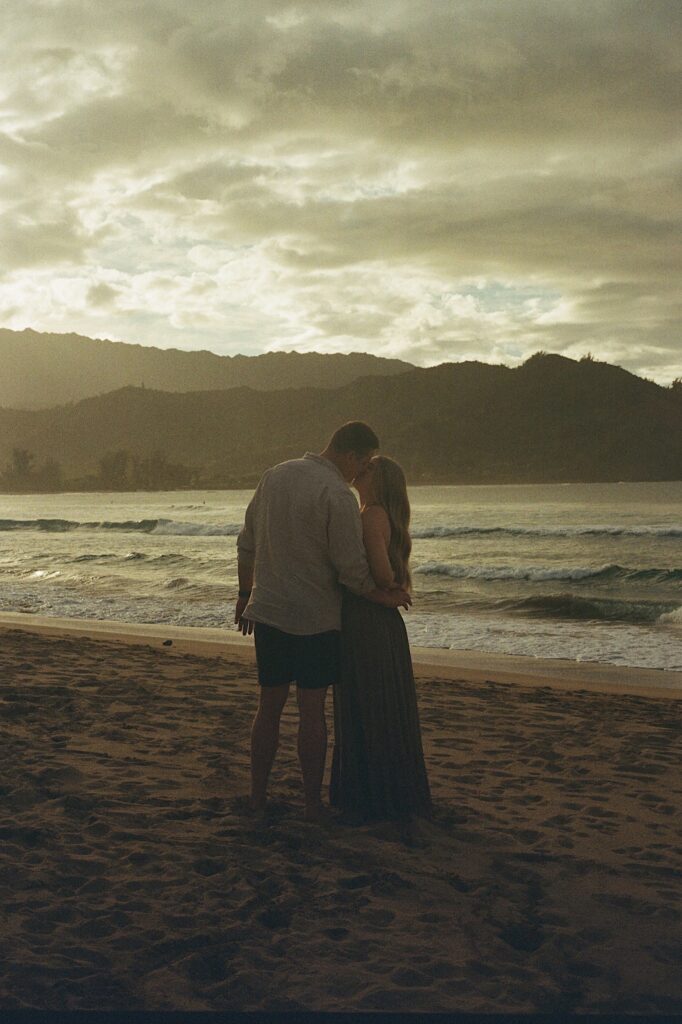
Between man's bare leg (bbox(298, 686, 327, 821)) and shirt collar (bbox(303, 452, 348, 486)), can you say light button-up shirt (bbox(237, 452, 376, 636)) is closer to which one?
shirt collar (bbox(303, 452, 348, 486))

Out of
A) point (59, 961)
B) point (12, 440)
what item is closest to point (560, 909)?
point (59, 961)

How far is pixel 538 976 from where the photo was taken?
111 inches

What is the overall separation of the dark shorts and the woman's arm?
12.3 inches

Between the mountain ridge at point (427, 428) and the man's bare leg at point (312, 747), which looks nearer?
the man's bare leg at point (312, 747)

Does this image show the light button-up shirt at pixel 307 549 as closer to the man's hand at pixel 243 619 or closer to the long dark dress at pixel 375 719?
the man's hand at pixel 243 619

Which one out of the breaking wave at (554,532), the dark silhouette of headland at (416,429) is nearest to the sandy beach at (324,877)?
the breaking wave at (554,532)

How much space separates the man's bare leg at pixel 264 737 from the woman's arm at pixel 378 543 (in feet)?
2.08

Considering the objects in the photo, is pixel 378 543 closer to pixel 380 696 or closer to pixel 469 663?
pixel 380 696

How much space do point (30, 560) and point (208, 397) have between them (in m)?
107

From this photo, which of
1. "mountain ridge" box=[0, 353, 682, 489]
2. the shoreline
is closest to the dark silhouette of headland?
"mountain ridge" box=[0, 353, 682, 489]

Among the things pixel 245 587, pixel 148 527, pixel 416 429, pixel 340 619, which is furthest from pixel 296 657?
pixel 416 429

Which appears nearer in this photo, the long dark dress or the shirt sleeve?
the shirt sleeve

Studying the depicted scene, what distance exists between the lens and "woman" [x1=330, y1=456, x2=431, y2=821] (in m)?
4.04

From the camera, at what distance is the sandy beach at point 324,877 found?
275 centimetres
